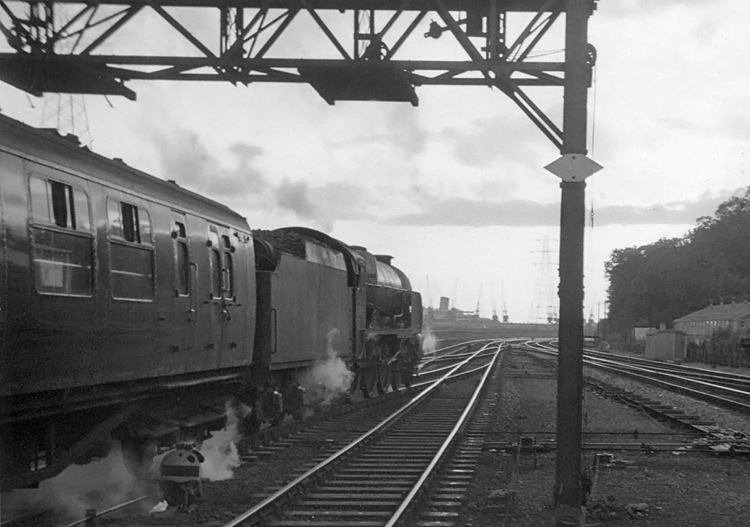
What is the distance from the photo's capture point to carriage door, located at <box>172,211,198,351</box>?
381 inches

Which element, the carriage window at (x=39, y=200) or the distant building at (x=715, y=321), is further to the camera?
the distant building at (x=715, y=321)

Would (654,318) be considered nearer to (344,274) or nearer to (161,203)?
(344,274)

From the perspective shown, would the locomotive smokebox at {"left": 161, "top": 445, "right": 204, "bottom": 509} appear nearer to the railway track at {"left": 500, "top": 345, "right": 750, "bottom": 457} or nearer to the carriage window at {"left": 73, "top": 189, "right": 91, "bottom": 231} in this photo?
the carriage window at {"left": 73, "top": 189, "right": 91, "bottom": 231}

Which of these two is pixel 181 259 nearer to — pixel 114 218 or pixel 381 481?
pixel 114 218

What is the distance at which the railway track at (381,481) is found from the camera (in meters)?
8.91

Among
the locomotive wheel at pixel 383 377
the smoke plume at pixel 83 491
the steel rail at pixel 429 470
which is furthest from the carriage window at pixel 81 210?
the locomotive wheel at pixel 383 377

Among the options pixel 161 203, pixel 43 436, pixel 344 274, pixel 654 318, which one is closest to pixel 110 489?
pixel 43 436

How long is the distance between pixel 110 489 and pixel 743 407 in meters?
15.7

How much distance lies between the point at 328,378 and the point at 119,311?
9.84 meters

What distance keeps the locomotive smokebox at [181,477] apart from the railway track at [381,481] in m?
0.76

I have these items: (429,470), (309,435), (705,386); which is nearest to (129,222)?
(429,470)

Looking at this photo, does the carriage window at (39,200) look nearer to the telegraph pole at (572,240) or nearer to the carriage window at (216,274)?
the carriage window at (216,274)

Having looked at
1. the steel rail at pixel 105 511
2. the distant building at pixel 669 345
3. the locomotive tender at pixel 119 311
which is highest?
the locomotive tender at pixel 119 311

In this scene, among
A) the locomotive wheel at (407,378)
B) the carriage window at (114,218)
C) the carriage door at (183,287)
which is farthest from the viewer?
the locomotive wheel at (407,378)
